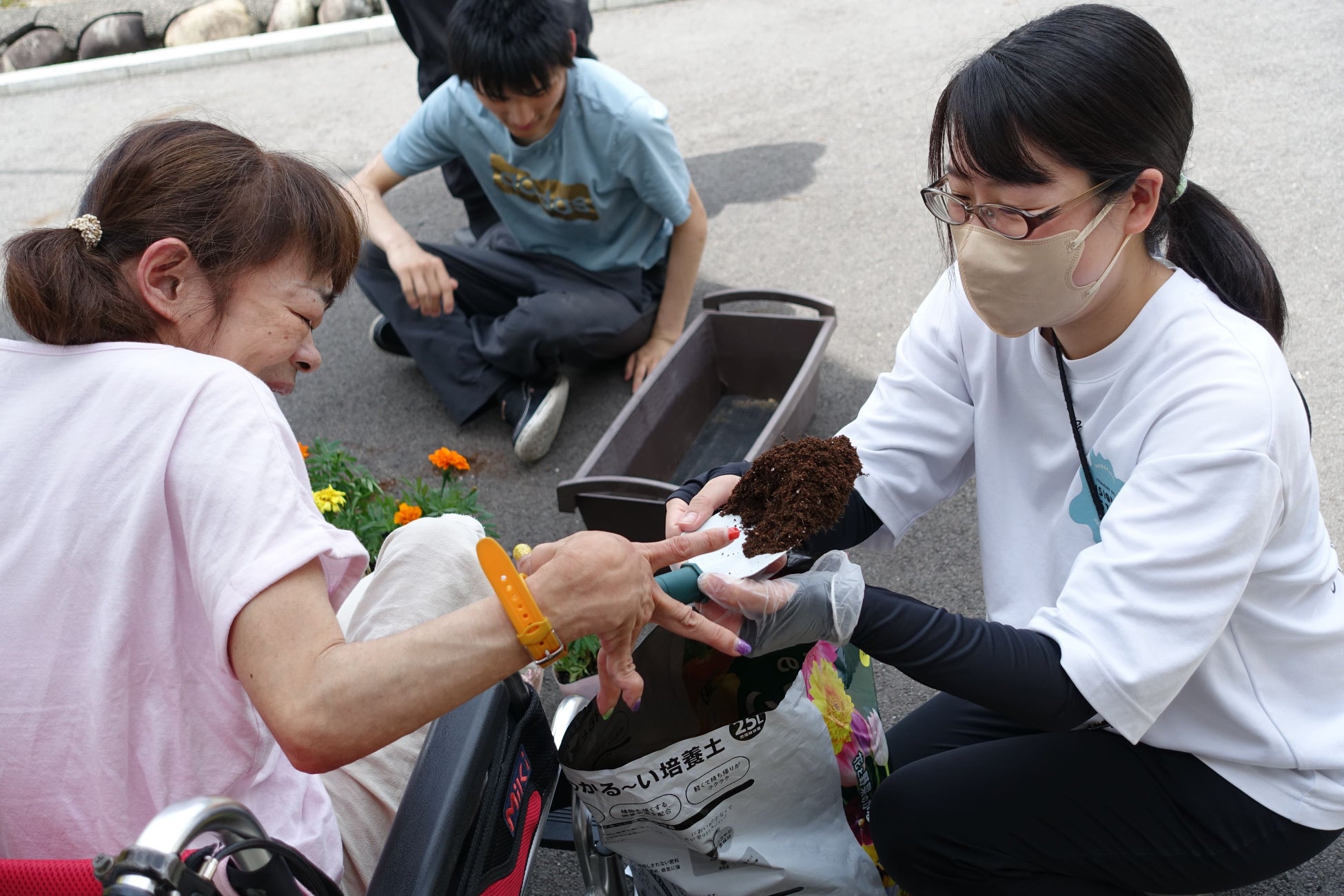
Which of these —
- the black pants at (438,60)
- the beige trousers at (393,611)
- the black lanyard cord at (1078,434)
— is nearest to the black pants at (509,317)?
the black pants at (438,60)

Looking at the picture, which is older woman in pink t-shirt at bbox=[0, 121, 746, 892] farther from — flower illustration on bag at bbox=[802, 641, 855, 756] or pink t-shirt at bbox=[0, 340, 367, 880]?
flower illustration on bag at bbox=[802, 641, 855, 756]

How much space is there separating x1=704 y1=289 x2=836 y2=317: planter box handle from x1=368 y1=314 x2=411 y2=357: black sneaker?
126 cm

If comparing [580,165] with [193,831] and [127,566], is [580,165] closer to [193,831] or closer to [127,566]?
[127,566]

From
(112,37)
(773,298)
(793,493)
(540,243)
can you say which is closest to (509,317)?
(540,243)

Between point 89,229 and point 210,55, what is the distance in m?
7.63

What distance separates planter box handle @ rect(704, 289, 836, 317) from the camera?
334 centimetres

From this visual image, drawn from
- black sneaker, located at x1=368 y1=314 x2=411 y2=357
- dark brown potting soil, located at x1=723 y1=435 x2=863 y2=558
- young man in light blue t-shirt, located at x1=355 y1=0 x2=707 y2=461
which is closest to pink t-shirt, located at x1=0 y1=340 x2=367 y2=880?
dark brown potting soil, located at x1=723 y1=435 x2=863 y2=558

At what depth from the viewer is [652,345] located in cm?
373

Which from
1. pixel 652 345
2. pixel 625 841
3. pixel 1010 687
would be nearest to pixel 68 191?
pixel 652 345

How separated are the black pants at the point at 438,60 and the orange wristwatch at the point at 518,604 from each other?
3.01 meters

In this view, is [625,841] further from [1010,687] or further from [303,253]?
[303,253]

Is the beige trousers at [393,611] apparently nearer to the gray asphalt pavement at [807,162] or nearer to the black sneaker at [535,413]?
the gray asphalt pavement at [807,162]

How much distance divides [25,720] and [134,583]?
0.63ft

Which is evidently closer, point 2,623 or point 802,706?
point 2,623
